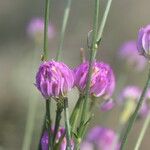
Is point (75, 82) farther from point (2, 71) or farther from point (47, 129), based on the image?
point (2, 71)

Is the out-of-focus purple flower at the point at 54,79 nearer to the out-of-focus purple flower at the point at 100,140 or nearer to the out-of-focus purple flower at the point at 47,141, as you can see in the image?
the out-of-focus purple flower at the point at 47,141

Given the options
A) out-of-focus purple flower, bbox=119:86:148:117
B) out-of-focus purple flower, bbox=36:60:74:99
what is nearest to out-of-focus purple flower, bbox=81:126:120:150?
out-of-focus purple flower, bbox=119:86:148:117

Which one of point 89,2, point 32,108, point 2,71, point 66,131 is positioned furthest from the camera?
point 89,2

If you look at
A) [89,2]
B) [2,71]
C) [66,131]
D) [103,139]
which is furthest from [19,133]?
[66,131]

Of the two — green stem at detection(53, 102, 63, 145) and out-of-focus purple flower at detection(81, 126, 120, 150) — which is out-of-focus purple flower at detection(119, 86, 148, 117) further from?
green stem at detection(53, 102, 63, 145)

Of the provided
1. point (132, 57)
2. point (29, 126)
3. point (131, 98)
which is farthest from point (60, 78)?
point (132, 57)

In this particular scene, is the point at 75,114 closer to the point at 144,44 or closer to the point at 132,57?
the point at 144,44
